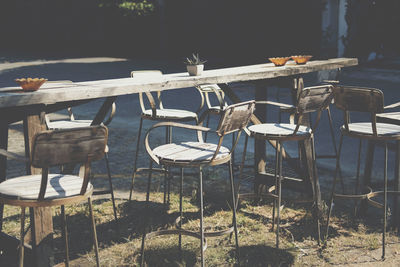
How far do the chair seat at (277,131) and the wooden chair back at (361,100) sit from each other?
342 mm

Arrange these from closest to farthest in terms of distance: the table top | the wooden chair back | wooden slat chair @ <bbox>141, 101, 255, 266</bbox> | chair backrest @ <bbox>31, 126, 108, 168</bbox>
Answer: chair backrest @ <bbox>31, 126, 108, 168</bbox>
the table top
wooden slat chair @ <bbox>141, 101, 255, 266</bbox>
the wooden chair back

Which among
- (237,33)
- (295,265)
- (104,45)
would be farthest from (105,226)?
(104,45)

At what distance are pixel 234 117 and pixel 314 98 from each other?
3.15 ft

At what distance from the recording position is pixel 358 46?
15617 mm

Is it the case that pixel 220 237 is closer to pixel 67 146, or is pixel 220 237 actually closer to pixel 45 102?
pixel 45 102

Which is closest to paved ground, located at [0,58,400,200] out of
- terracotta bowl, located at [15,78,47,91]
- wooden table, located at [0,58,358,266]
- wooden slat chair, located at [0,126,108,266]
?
wooden table, located at [0,58,358,266]

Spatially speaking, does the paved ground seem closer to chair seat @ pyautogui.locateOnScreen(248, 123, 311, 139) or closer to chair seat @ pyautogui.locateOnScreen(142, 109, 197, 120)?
chair seat @ pyautogui.locateOnScreen(142, 109, 197, 120)

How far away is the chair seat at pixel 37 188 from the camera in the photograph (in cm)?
296

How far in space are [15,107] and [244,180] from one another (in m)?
3.24

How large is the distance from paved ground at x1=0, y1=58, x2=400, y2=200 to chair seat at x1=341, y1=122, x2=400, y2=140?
1.46 meters

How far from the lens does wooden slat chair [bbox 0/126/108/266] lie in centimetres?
279

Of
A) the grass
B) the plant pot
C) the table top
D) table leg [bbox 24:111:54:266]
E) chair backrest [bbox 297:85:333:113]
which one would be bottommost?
the grass

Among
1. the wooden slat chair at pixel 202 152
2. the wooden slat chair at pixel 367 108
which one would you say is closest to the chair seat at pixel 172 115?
the wooden slat chair at pixel 202 152

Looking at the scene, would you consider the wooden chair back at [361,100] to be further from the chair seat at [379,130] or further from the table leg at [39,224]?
the table leg at [39,224]
